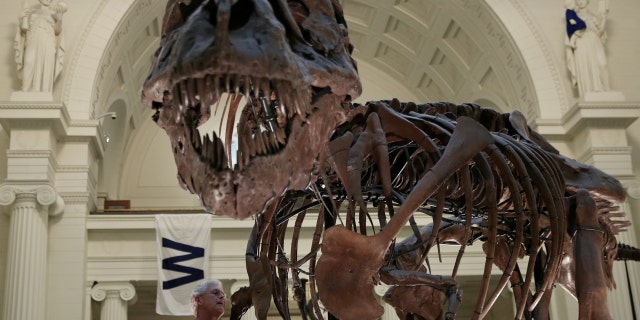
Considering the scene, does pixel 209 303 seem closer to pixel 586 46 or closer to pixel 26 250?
pixel 26 250

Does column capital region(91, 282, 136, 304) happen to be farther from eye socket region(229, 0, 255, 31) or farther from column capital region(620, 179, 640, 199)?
eye socket region(229, 0, 255, 31)

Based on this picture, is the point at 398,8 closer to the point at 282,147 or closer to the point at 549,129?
the point at 549,129

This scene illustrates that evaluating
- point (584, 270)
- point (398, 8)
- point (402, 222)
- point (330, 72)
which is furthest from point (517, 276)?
point (398, 8)

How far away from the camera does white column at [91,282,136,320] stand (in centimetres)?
1636

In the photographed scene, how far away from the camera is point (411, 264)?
212 inches

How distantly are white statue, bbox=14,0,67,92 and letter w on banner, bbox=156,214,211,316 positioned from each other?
352 cm

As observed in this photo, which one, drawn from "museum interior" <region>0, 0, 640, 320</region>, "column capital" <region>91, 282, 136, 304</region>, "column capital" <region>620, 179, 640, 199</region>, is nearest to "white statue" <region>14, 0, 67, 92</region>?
"museum interior" <region>0, 0, 640, 320</region>

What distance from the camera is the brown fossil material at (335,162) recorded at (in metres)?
2.96

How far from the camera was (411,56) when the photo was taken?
21391 mm

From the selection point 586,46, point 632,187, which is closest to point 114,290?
point 632,187

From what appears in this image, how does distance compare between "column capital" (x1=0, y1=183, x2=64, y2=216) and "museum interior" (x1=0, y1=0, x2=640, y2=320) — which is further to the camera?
"museum interior" (x1=0, y1=0, x2=640, y2=320)

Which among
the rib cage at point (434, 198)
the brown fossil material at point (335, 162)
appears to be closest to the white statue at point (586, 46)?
the brown fossil material at point (335, 162)

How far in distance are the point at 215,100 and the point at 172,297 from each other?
13.0m

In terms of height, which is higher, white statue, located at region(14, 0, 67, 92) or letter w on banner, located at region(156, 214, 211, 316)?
white statue, located at region(14, 0, 67, 92)
